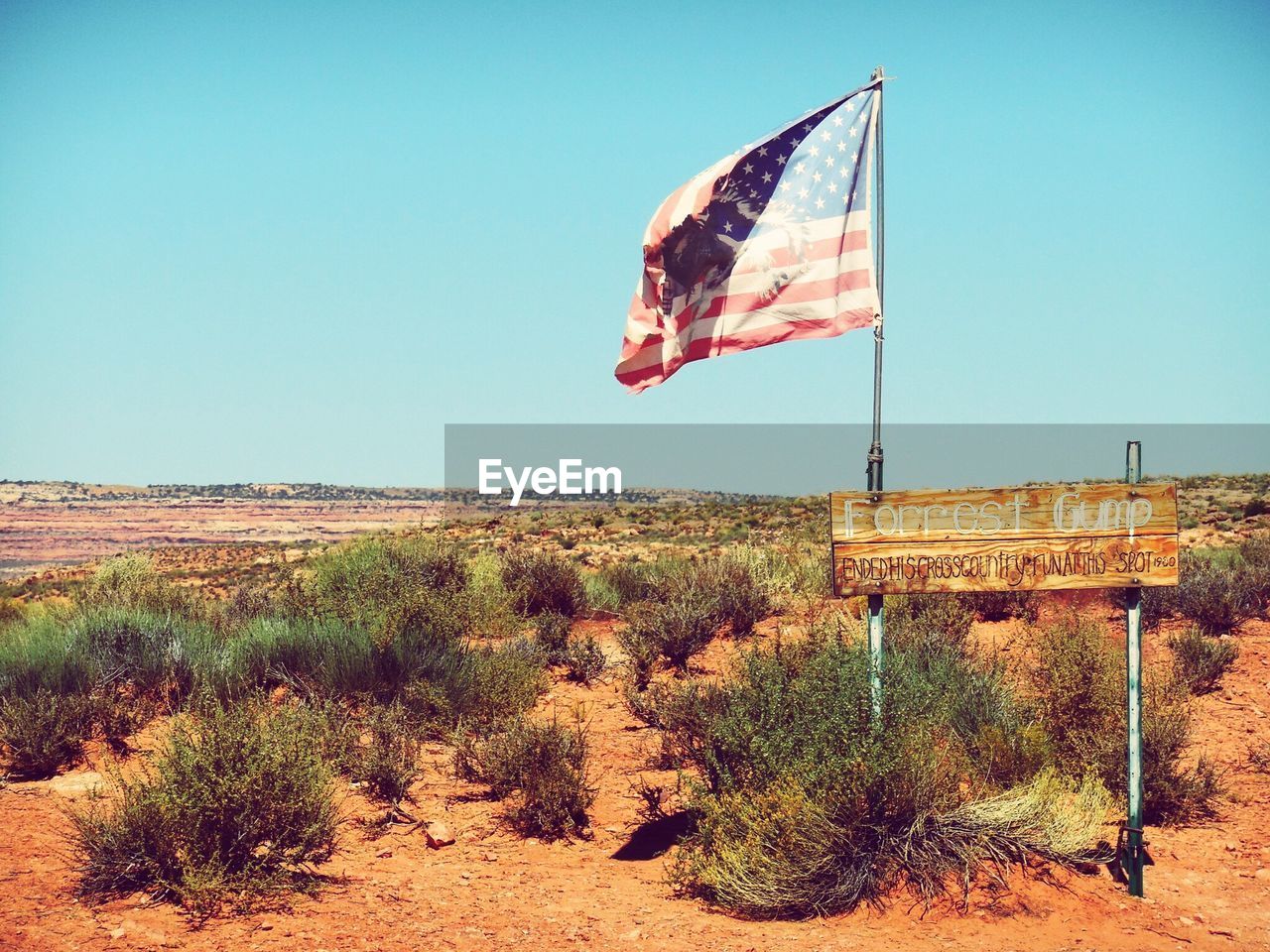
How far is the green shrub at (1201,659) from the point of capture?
12.6 m

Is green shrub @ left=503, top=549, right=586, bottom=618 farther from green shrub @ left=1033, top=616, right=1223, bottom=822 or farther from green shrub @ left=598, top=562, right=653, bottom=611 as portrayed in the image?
green shrub @ left=1033, top=616, right=1223, bottom=822

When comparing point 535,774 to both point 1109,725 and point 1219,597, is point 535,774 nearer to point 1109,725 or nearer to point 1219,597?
point 1109,725

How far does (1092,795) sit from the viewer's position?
27.3 feet

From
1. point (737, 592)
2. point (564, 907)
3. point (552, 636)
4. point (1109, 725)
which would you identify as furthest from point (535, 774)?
point (737, 592)

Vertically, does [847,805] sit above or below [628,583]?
below

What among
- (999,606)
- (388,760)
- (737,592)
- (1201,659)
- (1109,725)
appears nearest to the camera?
(1109,725)

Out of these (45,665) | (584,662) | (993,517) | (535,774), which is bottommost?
(535,774)

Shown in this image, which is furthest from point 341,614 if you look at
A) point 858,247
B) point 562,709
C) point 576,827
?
point 858,247

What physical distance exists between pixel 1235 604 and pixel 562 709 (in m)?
8.88

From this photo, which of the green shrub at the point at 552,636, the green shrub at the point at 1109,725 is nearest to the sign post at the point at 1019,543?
the green shrub at the point at 1109,725

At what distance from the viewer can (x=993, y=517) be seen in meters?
7.96

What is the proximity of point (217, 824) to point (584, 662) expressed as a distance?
7.28m

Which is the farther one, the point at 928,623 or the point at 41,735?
the point at 928,623

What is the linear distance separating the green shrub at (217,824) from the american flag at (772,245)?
4.35m
